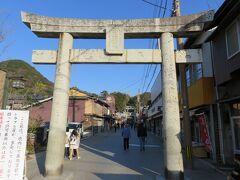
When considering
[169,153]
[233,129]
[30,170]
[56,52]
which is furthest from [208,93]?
[30,170]

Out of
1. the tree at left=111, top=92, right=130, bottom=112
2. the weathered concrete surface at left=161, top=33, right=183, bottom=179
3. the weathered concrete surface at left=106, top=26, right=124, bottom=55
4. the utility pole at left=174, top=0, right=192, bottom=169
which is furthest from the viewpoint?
the tree at left=111, top=92, right=130, bottom=112

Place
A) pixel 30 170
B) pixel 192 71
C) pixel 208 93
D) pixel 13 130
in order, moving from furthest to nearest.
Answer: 1. pixel 192 71
2. pixel 208 93
3. pixel 30 170
4. pixel 13 130

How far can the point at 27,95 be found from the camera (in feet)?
63.5

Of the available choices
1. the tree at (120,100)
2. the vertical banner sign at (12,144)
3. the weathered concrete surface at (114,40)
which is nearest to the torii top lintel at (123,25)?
the weathered concrete surface at (114,40)

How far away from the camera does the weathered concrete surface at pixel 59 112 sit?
981 centimetres

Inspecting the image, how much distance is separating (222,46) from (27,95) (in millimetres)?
13300

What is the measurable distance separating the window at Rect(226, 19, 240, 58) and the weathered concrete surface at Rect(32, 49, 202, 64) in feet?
4.94

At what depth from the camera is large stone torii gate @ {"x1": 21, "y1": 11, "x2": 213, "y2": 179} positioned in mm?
10070

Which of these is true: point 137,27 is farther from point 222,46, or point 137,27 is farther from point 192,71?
point 192,71

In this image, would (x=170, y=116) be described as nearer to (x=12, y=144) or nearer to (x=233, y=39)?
(x=233, y=39)

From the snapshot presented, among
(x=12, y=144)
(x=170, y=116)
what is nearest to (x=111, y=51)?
(x=170, y=116)

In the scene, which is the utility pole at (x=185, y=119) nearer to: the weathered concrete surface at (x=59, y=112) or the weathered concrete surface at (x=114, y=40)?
the weathered concrete surface at (x=114, y=40)

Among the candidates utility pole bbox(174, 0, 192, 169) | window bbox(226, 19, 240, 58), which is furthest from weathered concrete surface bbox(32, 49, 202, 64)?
utility pole bbox(174, 0, 192, 169)

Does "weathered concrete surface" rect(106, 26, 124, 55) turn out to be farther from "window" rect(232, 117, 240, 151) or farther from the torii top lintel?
"window" rect(232, 117, 240, 151)
